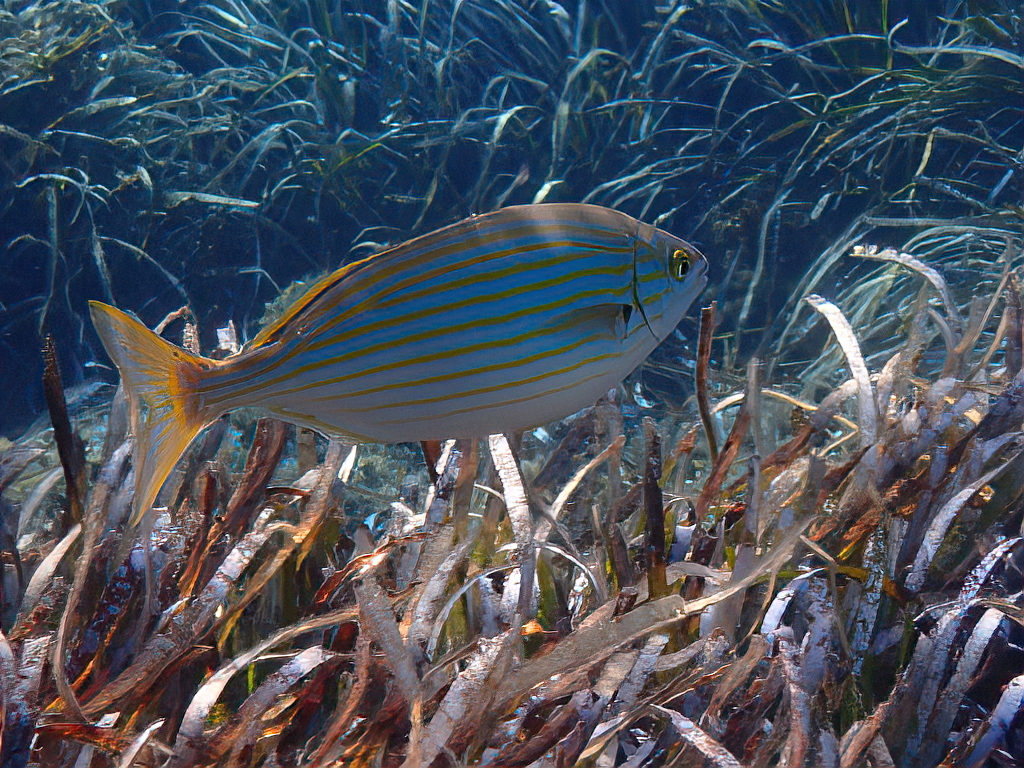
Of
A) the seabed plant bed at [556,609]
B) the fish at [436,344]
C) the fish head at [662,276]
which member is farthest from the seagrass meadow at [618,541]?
the fish head at [662,276]

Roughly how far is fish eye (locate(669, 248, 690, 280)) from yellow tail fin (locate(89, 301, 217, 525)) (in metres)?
0.66

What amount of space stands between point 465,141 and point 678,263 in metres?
4.56

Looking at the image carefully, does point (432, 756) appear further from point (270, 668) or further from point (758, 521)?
point (758, 521)

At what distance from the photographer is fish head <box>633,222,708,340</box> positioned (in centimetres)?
89

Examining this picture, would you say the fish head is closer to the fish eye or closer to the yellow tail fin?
the fish eye

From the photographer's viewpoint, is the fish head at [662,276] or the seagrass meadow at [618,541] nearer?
the fish head at [662,276]

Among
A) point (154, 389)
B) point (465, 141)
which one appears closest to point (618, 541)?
point (154, 389)

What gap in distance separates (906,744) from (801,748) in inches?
12.8

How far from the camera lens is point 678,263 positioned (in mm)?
903

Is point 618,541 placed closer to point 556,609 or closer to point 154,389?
point 556,609

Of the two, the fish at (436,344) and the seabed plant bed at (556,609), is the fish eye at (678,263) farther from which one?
the seabed plant bed at (556,609)

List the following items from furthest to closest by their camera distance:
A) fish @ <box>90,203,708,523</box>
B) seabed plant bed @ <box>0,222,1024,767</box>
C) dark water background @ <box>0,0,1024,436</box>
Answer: dark water background @ <box>0,0,1024,436</box> → seabed plant bed @ <box>0,222,1024,767</box> → fish @ <box>90,203,708,523</box>

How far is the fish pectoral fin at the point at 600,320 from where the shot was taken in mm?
846

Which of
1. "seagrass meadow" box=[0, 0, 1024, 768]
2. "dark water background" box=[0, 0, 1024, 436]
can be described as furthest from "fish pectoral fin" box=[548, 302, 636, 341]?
"dark water background" box=[0, 0, 1024, 436]
